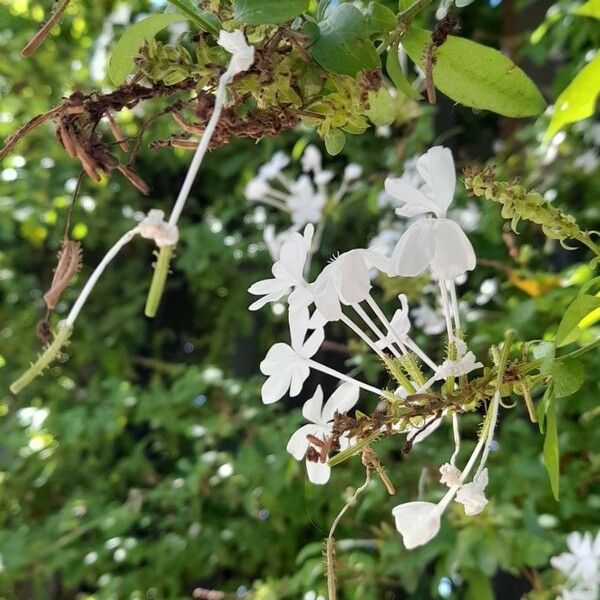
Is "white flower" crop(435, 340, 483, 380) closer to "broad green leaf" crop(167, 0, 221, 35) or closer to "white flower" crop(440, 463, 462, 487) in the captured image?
"white flower" crop(440, 463, 462, 487)

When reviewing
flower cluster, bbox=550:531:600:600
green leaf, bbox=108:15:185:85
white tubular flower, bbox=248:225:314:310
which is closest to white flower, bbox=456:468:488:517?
white tubular flower, bbox=248:225:314:310

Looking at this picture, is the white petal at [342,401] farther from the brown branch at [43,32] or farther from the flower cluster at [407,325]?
the brown branch at [43,32]

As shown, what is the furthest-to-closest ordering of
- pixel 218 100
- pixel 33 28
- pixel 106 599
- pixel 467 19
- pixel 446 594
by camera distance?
pixel 467 19
pixel 33 28
pixel 106 599
pixel 446 594
pixel 218 100

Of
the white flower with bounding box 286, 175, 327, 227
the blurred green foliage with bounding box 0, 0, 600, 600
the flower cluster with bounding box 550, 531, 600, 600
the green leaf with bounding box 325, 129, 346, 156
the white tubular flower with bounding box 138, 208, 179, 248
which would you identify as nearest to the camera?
the white tubular flower with bounding box 138, 208, 179, 248

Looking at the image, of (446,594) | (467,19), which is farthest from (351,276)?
(467,19)

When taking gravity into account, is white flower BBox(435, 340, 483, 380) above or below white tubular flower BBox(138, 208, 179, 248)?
below

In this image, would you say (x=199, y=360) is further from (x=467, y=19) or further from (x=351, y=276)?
(x=351, y=276)
